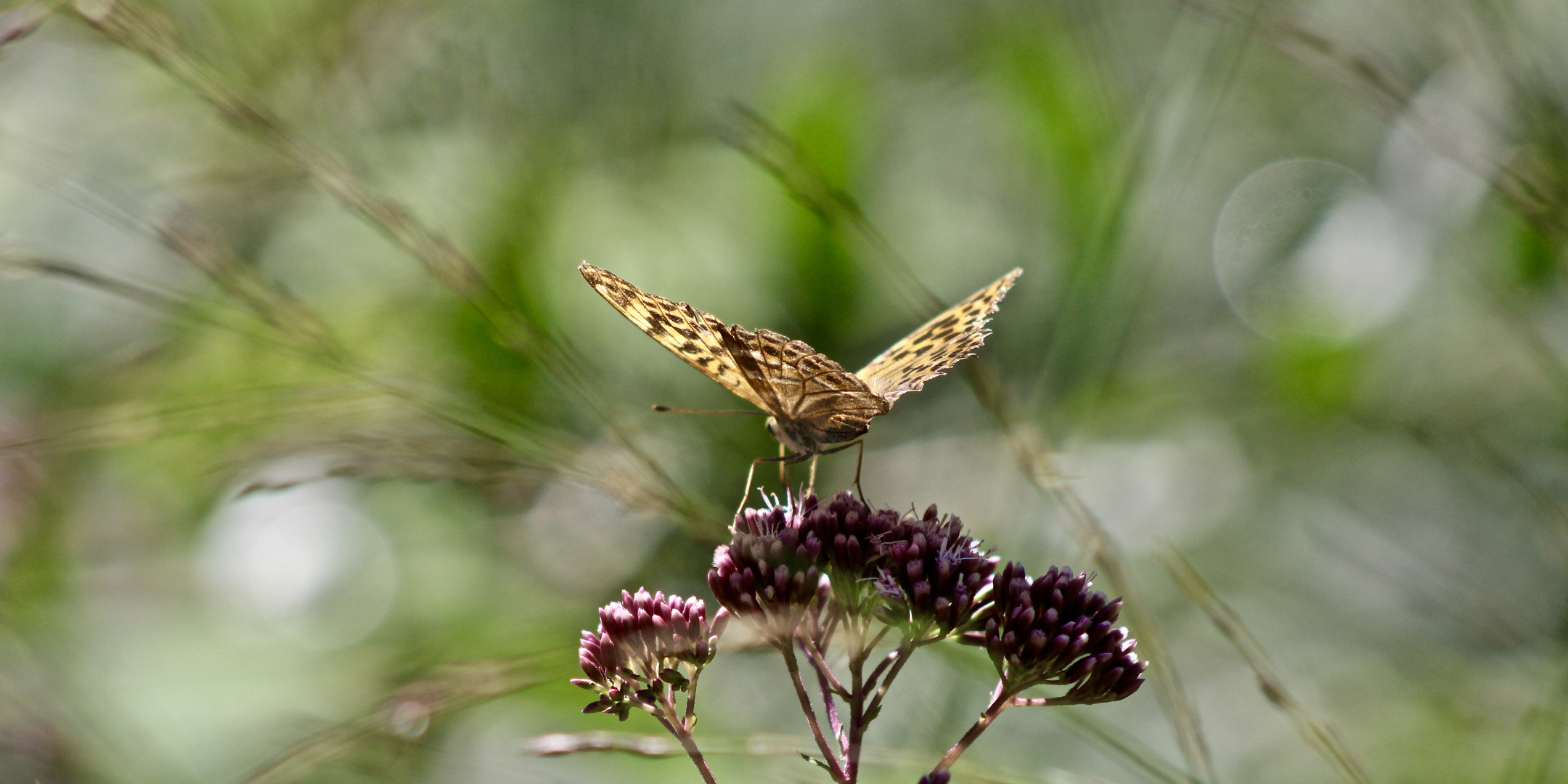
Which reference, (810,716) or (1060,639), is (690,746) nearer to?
(810,716)

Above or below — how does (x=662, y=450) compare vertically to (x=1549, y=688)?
above

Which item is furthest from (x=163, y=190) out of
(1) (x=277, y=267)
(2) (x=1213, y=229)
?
(2) (x=1213, y=229)

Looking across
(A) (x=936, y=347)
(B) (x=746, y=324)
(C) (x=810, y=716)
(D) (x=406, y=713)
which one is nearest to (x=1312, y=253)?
(B) (x=746, y=324)

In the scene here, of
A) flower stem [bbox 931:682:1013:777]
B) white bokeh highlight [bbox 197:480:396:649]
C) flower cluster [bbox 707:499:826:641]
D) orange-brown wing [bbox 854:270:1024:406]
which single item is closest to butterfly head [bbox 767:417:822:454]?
orange-brown wing [bbox 854:270:1024:406]

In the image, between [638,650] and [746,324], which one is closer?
[638,650]

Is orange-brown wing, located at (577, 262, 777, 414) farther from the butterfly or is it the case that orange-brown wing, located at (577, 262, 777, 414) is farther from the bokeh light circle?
the bokeh light circle

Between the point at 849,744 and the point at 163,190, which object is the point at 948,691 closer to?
the point at 849,744

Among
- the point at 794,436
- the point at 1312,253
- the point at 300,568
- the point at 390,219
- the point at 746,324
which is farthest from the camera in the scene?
the point at 746,324
